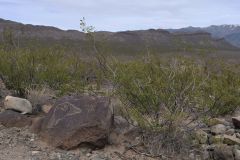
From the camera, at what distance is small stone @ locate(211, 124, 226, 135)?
360 inches

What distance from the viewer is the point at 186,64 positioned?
8875 millimetres

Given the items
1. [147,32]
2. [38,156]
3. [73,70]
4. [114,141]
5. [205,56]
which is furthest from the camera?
[147,32]

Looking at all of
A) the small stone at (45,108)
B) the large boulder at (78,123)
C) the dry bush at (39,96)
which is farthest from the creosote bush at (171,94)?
the dry bush at (39,96)

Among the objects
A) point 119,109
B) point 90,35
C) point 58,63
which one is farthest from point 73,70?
point 119,109

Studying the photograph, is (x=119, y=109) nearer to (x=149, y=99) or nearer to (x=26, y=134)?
(x=149, y=99)

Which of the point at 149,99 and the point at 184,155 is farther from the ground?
the point at 149,99

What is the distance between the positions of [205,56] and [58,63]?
12.8ft

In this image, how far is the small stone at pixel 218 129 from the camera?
9141 mm

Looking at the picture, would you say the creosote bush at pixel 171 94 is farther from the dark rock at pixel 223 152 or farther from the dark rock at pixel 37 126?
the dark rock at pixel 37 126

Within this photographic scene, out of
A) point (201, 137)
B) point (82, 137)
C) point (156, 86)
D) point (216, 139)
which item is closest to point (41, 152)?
point (82, 137)

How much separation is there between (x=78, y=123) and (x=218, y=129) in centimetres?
286

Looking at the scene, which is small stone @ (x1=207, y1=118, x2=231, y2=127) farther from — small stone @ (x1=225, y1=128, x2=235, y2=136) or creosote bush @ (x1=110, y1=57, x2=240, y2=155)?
small stone @ (x1=225, y1=128, x2=235, y2=136)

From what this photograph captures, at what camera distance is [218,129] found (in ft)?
30.2

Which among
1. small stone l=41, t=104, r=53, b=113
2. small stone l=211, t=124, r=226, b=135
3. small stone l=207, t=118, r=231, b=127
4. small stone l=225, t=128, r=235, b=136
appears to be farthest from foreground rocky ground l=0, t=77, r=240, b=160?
small stone l=41, t=104, r=53, b=113
